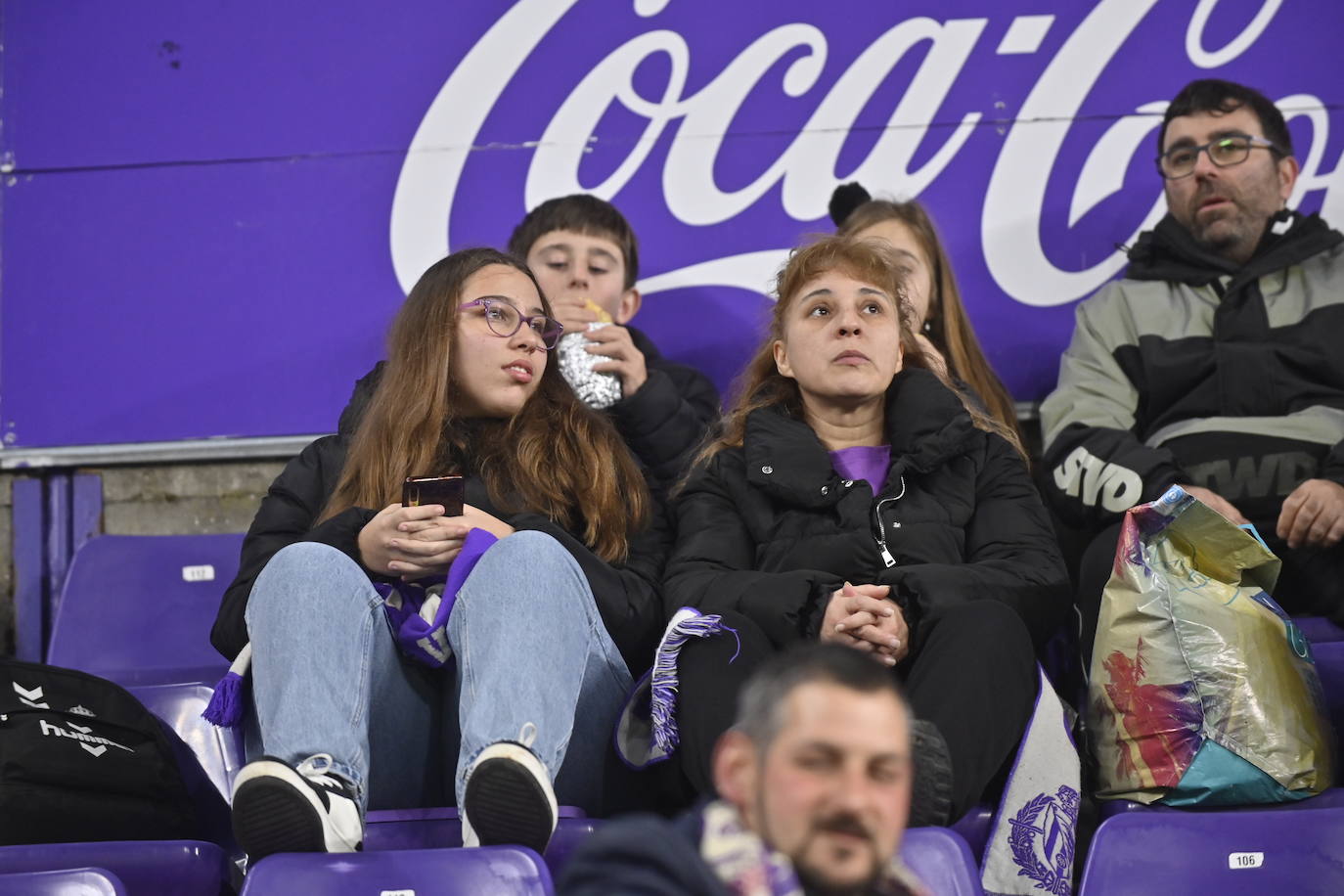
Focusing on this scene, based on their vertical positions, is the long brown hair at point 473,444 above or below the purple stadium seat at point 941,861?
above

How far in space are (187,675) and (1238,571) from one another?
1.71 metres

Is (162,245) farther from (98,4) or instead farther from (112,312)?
(98,4)

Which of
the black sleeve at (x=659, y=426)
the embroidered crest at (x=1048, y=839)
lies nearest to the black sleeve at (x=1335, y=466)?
the embroidered crest at (x=1048, y=839)

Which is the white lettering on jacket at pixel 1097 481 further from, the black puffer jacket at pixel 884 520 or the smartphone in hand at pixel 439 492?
the smartphone in hand at pixel 439 492

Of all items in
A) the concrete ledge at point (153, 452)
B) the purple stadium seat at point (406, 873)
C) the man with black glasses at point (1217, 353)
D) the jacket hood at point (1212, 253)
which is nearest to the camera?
the purple stadium seat at point (406, 873)

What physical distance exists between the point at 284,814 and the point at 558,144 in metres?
1.89

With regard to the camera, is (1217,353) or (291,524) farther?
(1217,353)

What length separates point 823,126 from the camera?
3.11m

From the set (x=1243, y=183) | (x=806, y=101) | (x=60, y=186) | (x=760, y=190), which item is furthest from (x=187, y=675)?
(x=1243, y=183)

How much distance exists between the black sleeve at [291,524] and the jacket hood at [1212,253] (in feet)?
5.23

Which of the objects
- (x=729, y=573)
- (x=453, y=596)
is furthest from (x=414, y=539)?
(x=729, y=573)

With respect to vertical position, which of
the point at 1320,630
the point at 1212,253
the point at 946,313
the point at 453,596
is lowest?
the point at 1320,630

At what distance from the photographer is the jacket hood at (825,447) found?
2.14 m

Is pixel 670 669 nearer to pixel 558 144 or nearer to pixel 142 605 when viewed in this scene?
pixel 142 605
